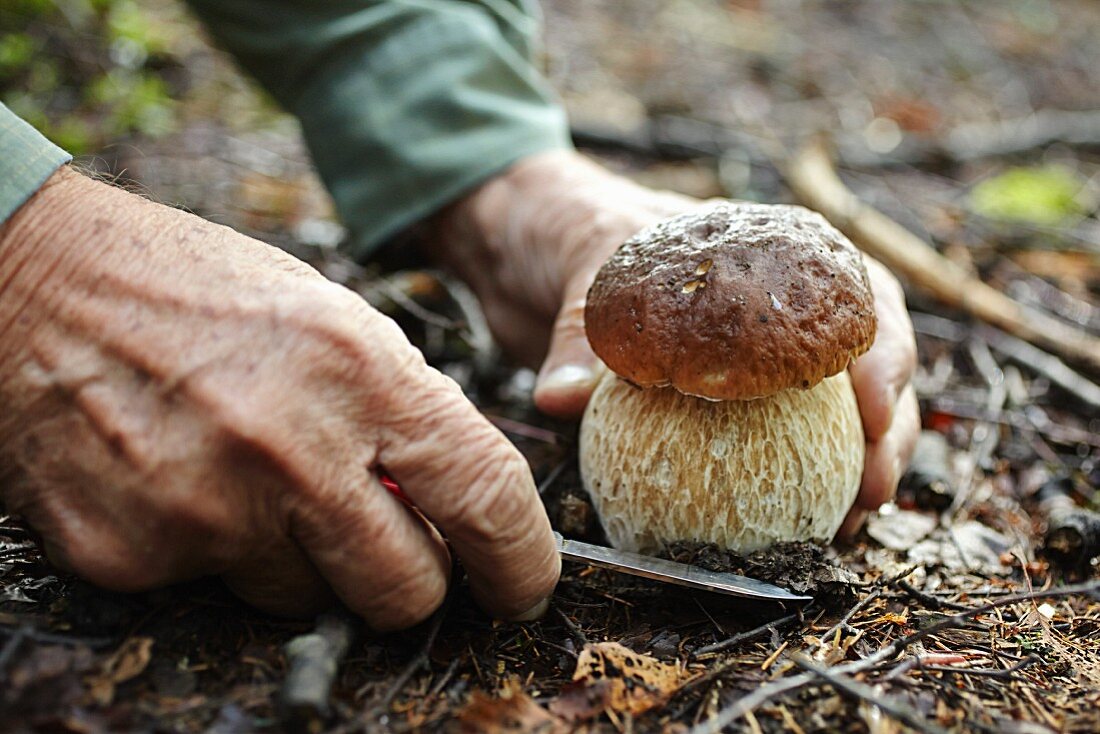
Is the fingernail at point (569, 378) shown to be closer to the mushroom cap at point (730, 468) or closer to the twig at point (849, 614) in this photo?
the mushroom cap at point (730, 468)

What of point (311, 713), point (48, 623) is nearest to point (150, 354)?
point (48, 623)

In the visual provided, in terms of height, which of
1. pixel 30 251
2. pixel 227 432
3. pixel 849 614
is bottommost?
pixel 849 614

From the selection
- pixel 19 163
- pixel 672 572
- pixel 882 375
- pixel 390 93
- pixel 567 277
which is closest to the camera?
pixel 19 163

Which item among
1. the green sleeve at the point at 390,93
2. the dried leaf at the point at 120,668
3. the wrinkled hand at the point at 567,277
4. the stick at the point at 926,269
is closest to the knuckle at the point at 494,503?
the dried leaf at the point at 120,668

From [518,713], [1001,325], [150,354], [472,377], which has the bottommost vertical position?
[1001,325]

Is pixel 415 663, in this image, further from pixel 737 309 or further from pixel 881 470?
pixel 881 470

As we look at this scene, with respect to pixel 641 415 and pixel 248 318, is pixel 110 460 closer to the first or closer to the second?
pixel 248 318

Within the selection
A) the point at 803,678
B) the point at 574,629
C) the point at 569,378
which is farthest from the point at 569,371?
the point at 803,678
